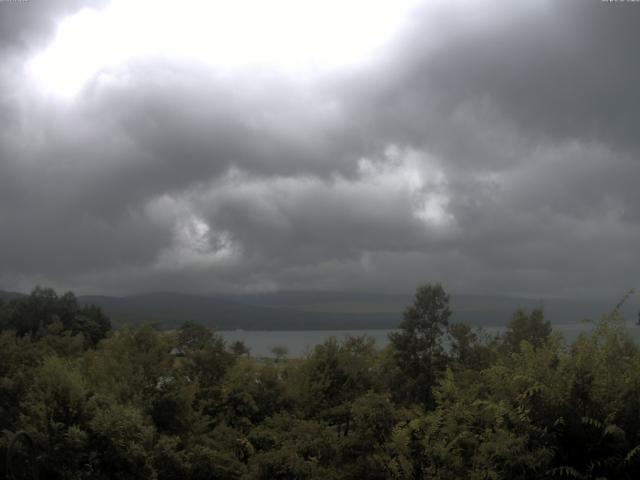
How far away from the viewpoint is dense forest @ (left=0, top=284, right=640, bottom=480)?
7.31 m

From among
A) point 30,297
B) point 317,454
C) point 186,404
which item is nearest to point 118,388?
point 186,404

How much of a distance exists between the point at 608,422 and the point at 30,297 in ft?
305

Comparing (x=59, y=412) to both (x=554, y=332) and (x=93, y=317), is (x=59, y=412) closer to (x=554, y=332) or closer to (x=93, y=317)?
(x=554, y=332)

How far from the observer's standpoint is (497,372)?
8258 millimetres

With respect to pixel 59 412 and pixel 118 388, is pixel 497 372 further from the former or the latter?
pixel 118 388

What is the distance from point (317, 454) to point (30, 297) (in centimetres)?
8637

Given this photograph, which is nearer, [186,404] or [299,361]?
[186,404]

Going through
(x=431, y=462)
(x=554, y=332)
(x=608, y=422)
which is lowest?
(x=431, y=462)

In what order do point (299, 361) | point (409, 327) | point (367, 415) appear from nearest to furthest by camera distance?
point (367, 415) < point (299, 361) < point (409, 327)

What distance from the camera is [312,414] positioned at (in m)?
18.3

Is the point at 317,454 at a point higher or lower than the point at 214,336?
lower

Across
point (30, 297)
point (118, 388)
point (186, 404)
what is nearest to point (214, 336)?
point (186, 404)

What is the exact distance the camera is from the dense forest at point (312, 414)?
24.0 ft

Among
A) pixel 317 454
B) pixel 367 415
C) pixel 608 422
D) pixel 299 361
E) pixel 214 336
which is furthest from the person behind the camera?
pixel 214 336
